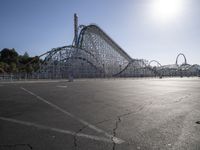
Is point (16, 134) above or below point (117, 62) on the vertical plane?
below

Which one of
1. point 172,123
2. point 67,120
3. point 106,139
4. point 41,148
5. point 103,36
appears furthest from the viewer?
point 103,36

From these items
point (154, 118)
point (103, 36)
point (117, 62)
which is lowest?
point (154, 118)

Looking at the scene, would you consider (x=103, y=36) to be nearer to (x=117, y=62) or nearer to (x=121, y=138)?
(x=117, y=62)

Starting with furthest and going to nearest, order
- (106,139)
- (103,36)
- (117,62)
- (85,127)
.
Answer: (117,62), (103,36), (85,127), (106,139)

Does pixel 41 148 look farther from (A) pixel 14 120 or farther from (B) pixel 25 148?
(A) pixel 14 120

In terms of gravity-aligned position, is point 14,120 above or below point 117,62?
below

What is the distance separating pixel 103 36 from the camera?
8975cm

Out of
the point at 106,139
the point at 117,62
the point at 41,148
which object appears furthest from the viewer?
the point at 117,62

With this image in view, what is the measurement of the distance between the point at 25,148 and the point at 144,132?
2.79 m

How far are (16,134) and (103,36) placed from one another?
85806 mm

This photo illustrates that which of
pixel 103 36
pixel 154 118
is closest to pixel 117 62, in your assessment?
pixel 103 36

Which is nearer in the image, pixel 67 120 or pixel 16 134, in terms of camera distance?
pixel 16 134

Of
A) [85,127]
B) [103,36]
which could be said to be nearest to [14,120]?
[85,127]

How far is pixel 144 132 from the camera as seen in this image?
5.70 meters
